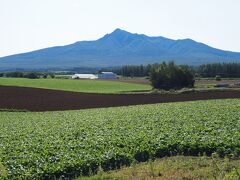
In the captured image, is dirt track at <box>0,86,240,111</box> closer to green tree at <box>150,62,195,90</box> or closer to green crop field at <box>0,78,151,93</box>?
green crop field at <box>0,78,151,93</box>

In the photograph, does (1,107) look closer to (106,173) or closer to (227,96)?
(227,96)

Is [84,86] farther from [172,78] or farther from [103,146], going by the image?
[103,146]

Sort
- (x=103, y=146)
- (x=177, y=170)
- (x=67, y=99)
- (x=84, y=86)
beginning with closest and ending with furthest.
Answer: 1. (x=177, y=170)
2. (x=103, y=146)
3. (x=67, y=99)
4. (x=84, y=86)

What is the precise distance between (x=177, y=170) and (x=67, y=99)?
158 feet

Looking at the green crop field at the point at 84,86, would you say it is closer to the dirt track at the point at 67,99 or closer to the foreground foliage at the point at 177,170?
the dirt track at the point at 67,99

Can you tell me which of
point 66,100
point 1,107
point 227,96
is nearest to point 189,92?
point 227,96

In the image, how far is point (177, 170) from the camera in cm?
1466

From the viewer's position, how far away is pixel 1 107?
5372 cm

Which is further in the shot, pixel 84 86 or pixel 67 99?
pixel 84 86

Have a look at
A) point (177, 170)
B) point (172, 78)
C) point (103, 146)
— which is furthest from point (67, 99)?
point (177, 170)

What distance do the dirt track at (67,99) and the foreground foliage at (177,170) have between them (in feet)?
130

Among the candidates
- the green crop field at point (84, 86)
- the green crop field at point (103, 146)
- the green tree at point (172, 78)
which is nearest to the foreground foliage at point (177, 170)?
the green crop field at point (103, 146)

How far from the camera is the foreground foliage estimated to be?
44.8ft

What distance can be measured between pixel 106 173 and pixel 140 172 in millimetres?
1315
